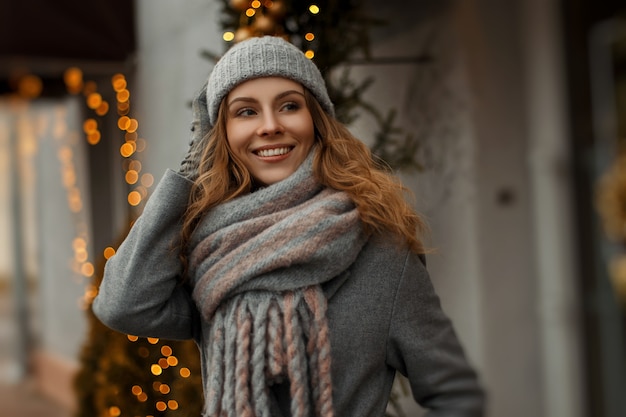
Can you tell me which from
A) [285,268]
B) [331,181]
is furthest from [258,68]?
[285,268]

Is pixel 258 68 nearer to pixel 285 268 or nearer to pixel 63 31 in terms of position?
pixel 285 268

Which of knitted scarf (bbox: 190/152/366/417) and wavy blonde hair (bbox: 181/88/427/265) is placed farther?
wavy blonde hair (bbox: 181/88/427/265)

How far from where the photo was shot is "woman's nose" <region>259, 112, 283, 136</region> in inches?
76.7

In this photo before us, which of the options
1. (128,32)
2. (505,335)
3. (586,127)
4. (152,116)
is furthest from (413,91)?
(128,32)

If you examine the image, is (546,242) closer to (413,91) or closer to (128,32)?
(413,91)

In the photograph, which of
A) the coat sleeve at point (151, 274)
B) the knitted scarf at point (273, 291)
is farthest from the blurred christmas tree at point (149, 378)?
the knitted scarf at point (273, 291)

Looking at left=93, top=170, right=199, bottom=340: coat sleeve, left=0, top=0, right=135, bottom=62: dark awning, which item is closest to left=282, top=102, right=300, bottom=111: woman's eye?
left=93, top=170, right=199, bottom=340: coat sleeve

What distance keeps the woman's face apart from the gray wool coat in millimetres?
169

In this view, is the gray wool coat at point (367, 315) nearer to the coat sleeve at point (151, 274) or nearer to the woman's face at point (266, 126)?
the coat sleeve at point (151, 274)

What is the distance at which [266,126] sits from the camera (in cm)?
195

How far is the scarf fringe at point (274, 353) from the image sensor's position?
1875 millimetres

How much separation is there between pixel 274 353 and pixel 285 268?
179mm

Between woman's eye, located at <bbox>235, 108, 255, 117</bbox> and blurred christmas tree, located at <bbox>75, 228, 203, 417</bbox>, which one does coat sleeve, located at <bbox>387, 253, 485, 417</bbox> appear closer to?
woman's eye, located at <bbox>235, 108, 255, 117</bbox>

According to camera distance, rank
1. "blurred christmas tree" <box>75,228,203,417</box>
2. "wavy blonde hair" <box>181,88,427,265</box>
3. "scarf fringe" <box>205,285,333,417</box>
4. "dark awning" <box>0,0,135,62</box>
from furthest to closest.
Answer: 1. "dark awning" <box>0,0,135,62</box>
2. "blurred christmas tree" <box>75,228,203,417</box>
3. "wavy blonde hair" <box>181,88,427,265</box>
4. "scarf fringe" <box>205,285,333,417</box>
